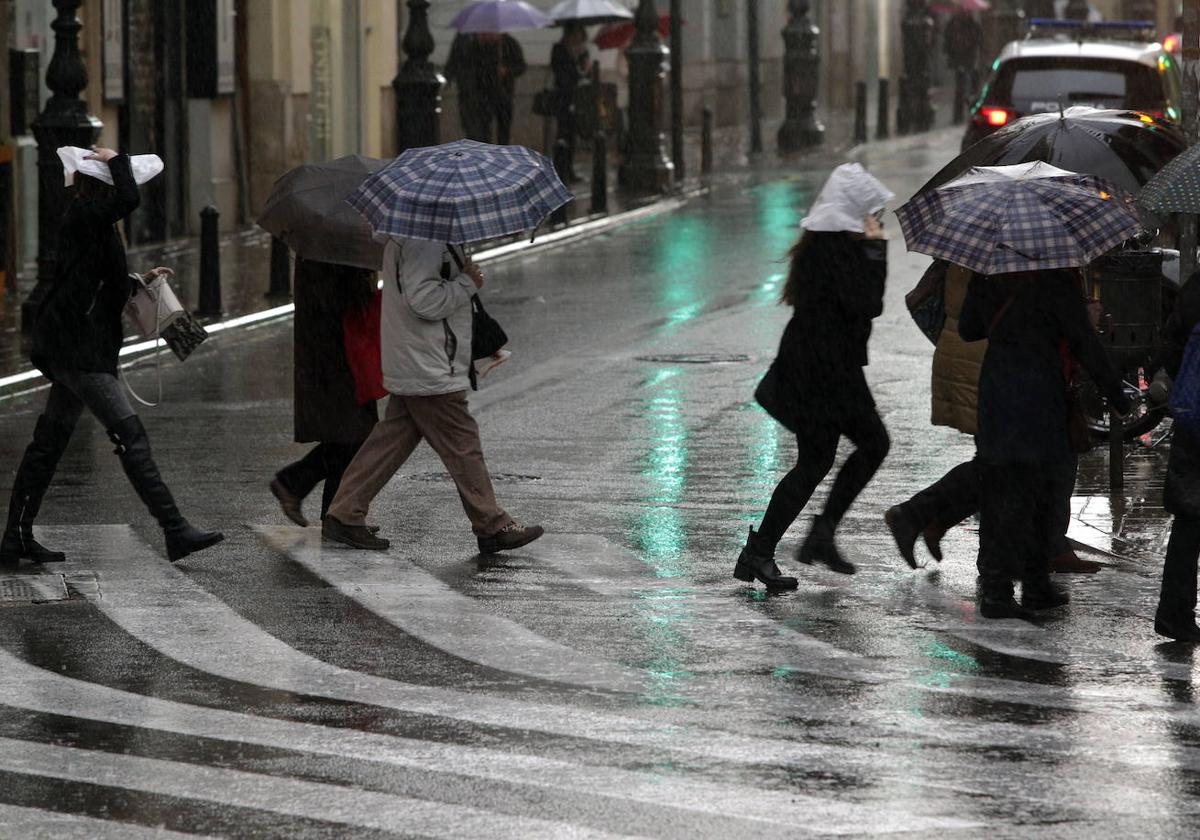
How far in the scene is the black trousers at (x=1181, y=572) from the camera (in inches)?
325

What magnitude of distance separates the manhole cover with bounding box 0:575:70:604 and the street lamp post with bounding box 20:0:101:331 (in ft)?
25.0

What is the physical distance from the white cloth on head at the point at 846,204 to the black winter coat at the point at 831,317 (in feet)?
0.23

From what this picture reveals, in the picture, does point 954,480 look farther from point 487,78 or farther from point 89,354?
point 487,78

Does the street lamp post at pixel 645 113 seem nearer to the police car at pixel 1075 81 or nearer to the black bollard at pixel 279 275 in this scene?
the police car at pixel 1075 81

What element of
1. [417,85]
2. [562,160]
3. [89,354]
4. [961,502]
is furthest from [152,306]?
[562,160]

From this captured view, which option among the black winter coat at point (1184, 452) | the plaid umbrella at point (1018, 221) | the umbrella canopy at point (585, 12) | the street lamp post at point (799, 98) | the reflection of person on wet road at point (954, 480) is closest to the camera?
the black winter coat at point (1184, 452)

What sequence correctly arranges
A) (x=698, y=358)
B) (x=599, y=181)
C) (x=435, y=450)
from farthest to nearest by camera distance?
(x=599, y=181)
(x=698, y=358)
(x=435, y=450)

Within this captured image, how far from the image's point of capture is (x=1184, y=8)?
39.0ft

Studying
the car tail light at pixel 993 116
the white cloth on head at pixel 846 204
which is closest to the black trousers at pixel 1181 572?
the white cloth on head at pixel 846 204

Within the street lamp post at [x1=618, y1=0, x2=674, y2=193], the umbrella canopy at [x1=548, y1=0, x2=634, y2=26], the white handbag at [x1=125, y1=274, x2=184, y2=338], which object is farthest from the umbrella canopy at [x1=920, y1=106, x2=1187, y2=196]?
the umbrella canopy at [x1=548, y1=0, x2=634, y2=26]

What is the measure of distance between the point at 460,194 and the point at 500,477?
2590mm

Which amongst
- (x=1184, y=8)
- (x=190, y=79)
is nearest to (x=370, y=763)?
(x=1184, y=8)

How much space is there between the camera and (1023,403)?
8.70m

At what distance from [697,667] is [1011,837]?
207 cm
